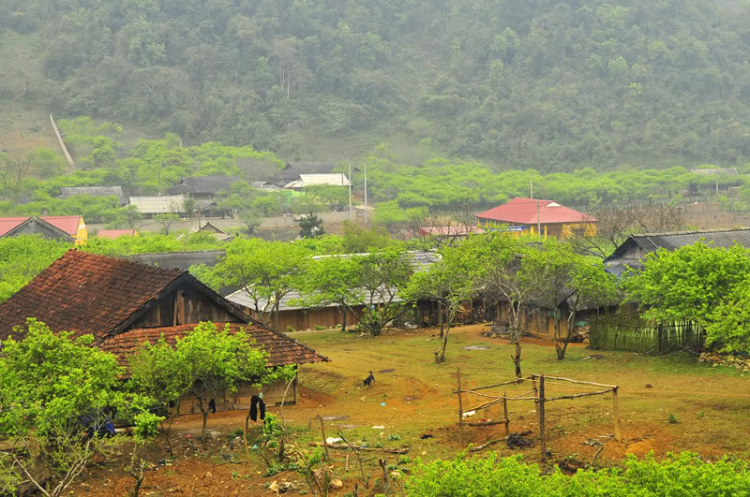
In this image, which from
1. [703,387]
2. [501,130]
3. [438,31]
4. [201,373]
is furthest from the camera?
[438,31]

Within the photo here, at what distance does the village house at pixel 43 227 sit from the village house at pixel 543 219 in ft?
108

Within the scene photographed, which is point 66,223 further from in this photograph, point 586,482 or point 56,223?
point 586,482

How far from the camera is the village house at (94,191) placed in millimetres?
89000

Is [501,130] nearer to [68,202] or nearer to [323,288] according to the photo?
[68,202]

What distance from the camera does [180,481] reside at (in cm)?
1589

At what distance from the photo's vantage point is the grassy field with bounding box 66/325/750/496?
1593 centimetres

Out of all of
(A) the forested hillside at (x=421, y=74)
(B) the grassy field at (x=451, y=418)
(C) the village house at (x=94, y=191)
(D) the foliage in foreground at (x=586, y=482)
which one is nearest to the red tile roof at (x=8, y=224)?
(C) the village house at (x=94, y=191)

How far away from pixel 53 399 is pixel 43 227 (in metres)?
50.9

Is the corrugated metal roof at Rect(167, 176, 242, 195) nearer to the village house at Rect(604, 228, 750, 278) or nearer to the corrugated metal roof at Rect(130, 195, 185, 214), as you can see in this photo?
the corrugated metal roof at Rect(130, 195, 185, 214)

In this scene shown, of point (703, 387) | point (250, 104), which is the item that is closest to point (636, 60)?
point (250, 104)

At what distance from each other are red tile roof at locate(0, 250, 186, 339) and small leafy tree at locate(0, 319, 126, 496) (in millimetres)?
4290

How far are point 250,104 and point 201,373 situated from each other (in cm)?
12316

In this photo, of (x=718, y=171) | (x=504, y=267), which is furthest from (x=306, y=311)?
(x=718, y=171)

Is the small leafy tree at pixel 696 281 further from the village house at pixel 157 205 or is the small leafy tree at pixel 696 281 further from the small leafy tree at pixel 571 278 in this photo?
the village house at pixel 157 205
